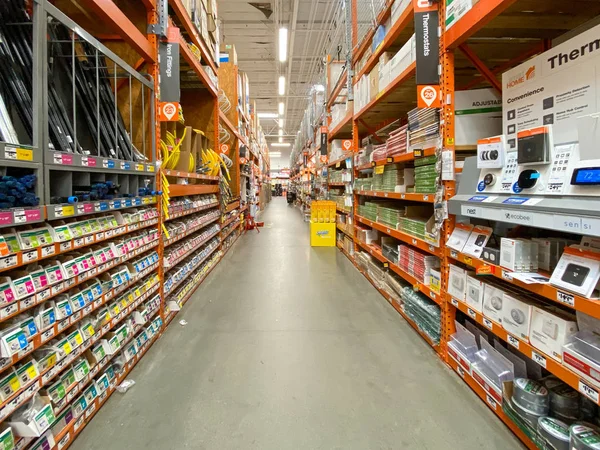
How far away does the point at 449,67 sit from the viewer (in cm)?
236

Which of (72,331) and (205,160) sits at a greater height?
(205,160)

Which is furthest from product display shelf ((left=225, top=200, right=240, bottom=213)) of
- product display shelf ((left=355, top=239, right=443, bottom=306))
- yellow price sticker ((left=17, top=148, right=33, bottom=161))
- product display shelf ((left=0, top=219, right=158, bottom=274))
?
yellow price sticker ((left=17, top=148, right=33, bottom=161))

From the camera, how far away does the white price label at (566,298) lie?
4.39 feet

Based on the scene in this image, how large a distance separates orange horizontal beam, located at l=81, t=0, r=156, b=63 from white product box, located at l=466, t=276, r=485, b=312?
2832 millimetres

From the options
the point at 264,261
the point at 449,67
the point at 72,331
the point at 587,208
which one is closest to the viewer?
the point at 587,208

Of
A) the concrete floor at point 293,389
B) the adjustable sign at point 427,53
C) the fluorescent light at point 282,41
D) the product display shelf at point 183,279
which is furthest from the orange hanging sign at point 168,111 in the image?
the fluorescent light at point 282,41

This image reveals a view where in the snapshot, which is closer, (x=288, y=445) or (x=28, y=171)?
(x=28, y=171)

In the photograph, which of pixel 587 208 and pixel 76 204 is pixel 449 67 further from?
pixel 76 204

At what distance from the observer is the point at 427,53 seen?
96.2 inches

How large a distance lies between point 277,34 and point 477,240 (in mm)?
10734

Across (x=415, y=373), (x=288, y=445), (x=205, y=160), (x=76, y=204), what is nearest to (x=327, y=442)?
(x=288, y=445)

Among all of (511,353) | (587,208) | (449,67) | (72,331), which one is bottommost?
(511,353)

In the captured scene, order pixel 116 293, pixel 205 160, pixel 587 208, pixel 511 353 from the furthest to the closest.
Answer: pixel 205 160 < pixel 116 293 < pixel 511 353 < pixel 587 208

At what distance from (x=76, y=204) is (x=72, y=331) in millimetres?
677
